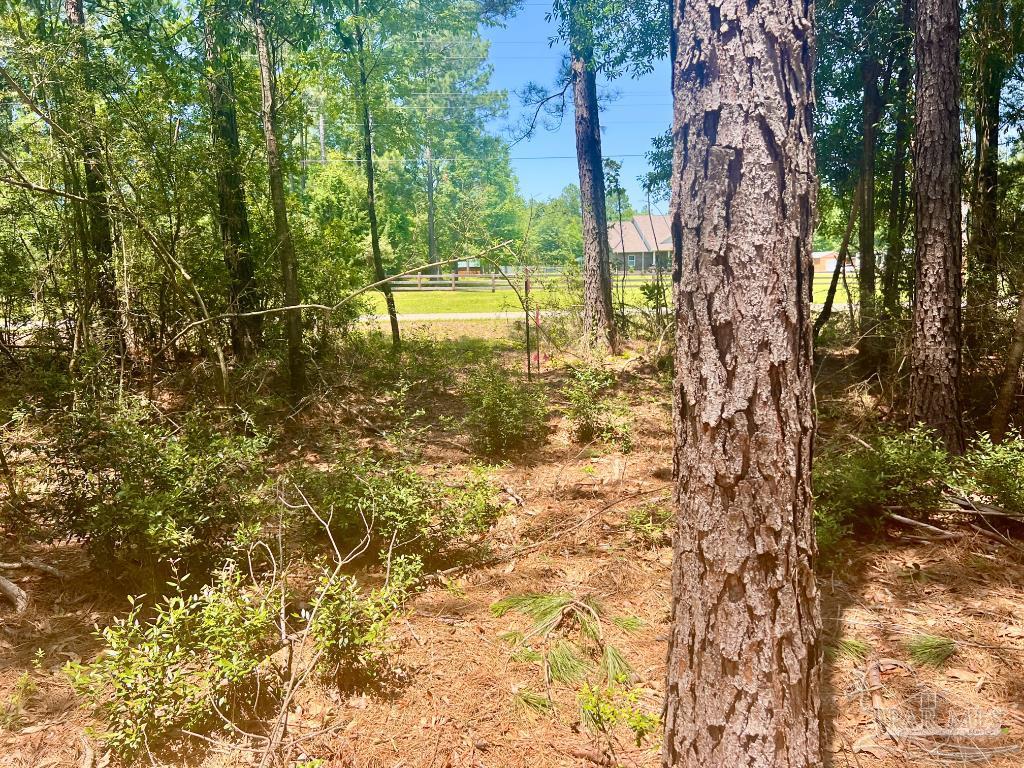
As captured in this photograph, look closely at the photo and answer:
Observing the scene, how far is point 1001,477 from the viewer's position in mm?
3592

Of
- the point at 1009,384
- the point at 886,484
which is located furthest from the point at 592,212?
the point at 886,484

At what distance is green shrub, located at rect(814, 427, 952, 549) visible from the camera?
3725 mm

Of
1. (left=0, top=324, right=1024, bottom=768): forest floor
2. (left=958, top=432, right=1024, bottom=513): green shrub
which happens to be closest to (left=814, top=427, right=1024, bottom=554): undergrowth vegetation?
(left=958, top=432, right=1024, bottom=513): green shrub

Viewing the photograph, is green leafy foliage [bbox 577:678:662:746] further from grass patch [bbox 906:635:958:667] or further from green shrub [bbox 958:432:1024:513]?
green shrub [bbox 958:432:1024:513]

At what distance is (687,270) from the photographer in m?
1.86

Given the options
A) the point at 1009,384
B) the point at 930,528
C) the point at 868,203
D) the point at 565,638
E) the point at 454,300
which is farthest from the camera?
the point at 454,300

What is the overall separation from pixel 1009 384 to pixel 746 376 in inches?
161

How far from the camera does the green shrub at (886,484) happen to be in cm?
372

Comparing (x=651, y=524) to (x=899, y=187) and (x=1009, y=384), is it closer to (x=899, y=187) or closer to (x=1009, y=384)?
(x=1009, y=384)

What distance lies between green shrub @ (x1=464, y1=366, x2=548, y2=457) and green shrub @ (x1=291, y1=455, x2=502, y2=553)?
172cm

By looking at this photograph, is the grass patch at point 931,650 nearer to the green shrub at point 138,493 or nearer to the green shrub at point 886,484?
the green shrub at point 886,484

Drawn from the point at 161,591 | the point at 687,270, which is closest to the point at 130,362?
the point at 161,591

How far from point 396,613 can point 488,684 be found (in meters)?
0.65

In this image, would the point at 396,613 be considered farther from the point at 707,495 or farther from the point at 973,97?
the point at 973,97
